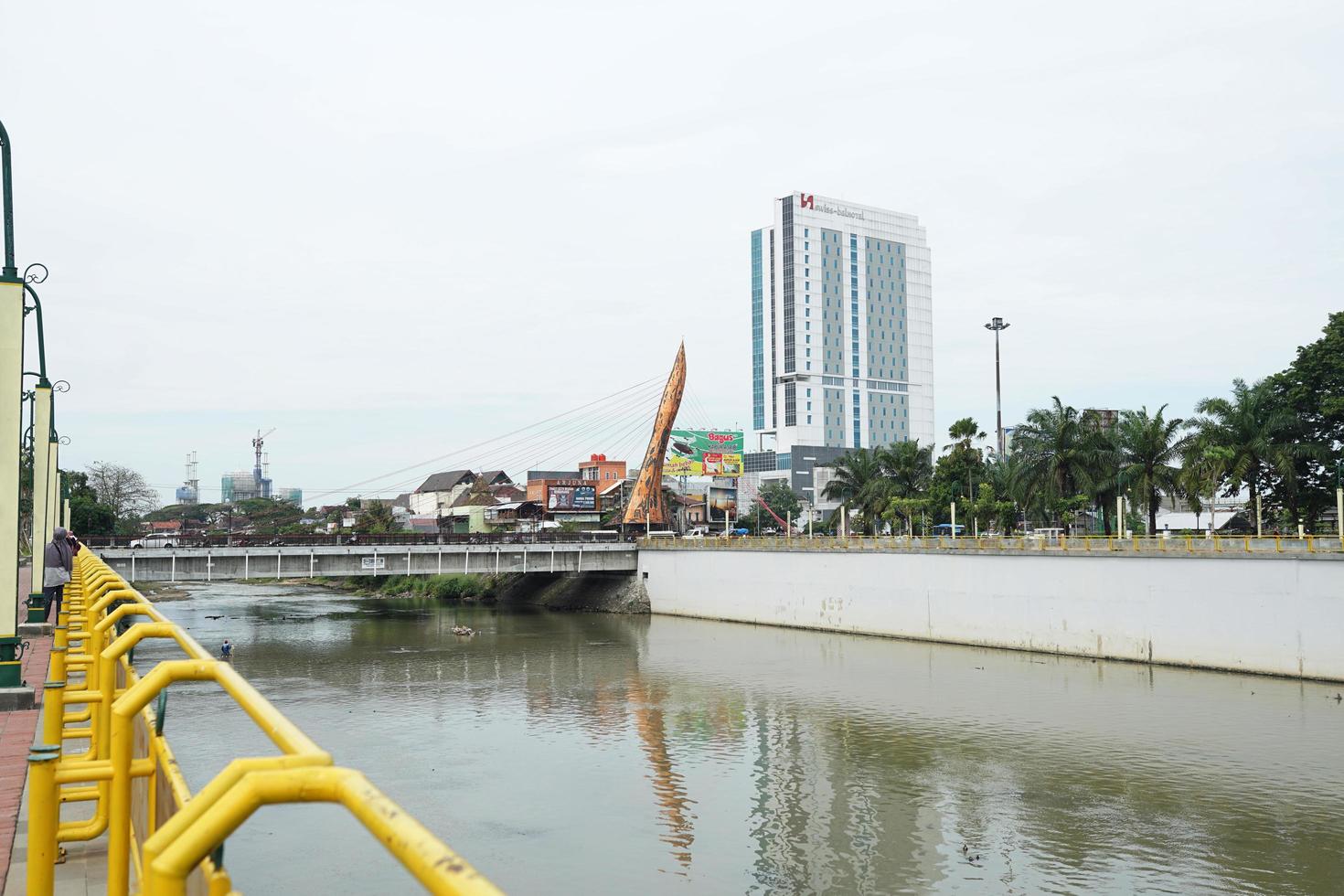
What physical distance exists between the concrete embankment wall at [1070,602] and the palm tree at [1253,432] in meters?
12.3

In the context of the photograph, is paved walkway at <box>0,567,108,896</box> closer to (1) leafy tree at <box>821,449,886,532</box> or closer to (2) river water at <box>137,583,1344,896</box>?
(2) river water at <box>137,583,1344,896</box>

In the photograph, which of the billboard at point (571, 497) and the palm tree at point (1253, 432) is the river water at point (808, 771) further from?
the billboard at point (571, 497)

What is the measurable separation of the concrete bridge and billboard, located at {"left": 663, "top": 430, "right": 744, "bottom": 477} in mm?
28841

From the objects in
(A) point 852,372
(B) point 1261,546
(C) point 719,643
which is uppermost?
(A) point 852,372

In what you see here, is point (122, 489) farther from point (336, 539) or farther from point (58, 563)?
point (58, 563)

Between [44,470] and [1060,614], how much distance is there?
38.3m

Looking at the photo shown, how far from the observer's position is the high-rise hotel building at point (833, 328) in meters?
→ 173

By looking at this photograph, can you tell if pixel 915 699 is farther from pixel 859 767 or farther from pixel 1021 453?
pixel 1021 453

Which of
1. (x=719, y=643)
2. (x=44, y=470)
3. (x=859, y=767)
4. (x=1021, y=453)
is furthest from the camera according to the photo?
(x=1021, y=453)

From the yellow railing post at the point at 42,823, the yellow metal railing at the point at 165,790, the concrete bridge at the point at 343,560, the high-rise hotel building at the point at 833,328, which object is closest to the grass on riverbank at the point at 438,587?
the concrete bridge at the point at 343,560

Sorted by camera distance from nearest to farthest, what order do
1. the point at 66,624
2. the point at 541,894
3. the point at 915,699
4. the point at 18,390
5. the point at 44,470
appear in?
the point at 66,624 < the point at 18,390 < the point at 541,894 < the point at 44,470 < the point at 915,699

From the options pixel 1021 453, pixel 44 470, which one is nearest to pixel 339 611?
pixel 1021 453

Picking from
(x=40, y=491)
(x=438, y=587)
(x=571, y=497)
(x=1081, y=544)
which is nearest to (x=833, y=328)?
(x=571, y=497)

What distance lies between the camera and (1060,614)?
4612cm
